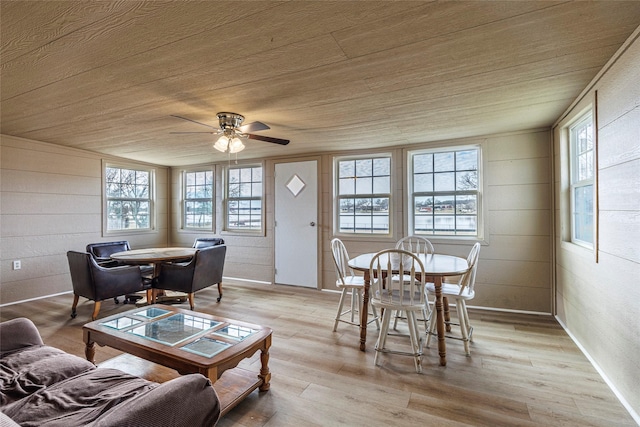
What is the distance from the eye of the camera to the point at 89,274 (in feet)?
10.9

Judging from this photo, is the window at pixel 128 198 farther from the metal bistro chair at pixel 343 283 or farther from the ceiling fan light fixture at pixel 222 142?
the metal bistro chair at pixel 343 283

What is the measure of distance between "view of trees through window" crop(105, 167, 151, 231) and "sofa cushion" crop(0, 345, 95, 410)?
155 inches

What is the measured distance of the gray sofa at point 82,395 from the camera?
1.07 metres

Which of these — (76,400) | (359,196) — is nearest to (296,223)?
(359,196)

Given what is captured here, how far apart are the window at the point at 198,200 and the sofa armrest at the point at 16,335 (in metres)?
3.96

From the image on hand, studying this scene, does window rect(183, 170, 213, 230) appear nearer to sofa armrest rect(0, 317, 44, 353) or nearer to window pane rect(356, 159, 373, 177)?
window pane rect(356, 159, 373, 177)

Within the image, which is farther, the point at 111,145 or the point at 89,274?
the point at 111,145

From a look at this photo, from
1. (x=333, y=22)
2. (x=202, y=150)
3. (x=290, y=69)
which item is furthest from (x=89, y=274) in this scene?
(x=333, y=22)

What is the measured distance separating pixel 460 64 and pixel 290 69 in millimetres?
1105

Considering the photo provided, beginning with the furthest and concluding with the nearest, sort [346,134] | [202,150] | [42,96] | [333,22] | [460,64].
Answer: [202,150]
[346,134]
[42,96]
[460,64]
[333,22]

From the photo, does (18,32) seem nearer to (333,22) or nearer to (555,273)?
(333,22)

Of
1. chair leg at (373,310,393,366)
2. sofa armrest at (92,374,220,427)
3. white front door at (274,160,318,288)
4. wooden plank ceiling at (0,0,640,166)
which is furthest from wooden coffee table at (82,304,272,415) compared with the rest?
white front door at (274,160,318,288)

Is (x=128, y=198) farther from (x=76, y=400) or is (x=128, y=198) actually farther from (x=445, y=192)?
(x=445, y=192)

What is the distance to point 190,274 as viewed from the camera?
376 centimetres
